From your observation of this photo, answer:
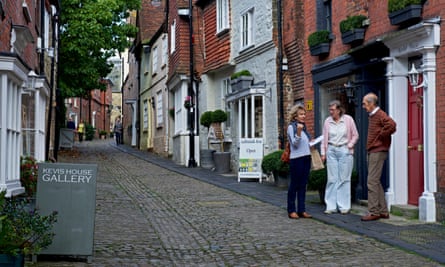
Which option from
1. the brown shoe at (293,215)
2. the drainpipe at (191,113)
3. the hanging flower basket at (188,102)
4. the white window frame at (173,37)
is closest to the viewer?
the brown shoe at (293,215)

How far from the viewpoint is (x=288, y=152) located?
1029 cm

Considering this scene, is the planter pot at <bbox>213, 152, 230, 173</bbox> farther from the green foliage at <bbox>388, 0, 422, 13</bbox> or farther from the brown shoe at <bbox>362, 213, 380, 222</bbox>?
the brown shoe at <bbox>362, 213, 380, 222</bbox>

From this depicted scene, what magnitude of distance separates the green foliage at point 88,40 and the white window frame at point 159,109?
2.90 metres

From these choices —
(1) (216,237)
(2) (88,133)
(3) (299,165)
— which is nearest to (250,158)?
(3) (299,165)

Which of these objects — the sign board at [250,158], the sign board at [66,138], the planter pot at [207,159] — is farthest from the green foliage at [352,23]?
the sign board at [66,138]

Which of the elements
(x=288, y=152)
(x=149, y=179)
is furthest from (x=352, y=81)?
(x=149, y=179)

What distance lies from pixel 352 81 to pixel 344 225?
375 cm

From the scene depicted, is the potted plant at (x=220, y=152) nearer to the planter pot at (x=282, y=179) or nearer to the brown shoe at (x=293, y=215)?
the planter pot at (x=282, y=179)

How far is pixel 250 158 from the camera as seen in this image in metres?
16.9

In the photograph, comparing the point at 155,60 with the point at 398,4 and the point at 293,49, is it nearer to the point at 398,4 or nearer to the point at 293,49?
the point at 293,49

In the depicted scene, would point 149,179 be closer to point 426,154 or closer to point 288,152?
point 288,152

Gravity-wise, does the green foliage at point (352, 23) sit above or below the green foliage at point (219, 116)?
above

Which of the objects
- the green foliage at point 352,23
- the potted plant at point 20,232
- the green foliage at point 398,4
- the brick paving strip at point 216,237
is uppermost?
the green foliage at point 352,23

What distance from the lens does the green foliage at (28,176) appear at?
10.9 metres
